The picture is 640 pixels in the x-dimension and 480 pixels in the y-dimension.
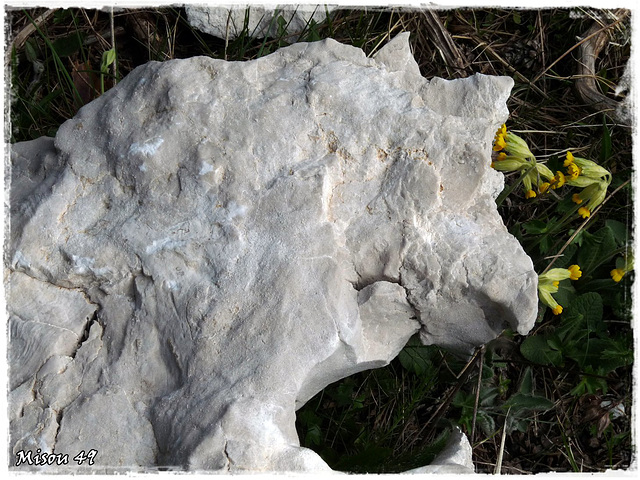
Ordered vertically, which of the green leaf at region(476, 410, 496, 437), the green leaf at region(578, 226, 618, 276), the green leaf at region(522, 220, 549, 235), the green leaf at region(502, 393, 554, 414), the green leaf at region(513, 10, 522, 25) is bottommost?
the green leaf at region(476, 410, 496, 437)

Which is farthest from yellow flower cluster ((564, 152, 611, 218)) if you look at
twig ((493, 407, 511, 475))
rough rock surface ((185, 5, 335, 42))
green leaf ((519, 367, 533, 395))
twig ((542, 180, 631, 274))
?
rough rock surface ((185, 5, 335, 42))

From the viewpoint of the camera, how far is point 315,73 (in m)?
2.36

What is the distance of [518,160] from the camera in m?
2.89

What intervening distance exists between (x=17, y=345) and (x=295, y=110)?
1.11 metres

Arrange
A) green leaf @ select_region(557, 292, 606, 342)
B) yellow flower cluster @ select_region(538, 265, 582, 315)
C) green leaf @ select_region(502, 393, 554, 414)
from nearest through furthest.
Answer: yellow flower cluster @ select_region(538, 265, 582, 315) → green leaf @ select_region(502, 393, 554, 414) → green leaf @ select_region(557, 292, 606, 342)

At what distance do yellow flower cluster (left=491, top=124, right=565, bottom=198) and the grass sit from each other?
0.14 m

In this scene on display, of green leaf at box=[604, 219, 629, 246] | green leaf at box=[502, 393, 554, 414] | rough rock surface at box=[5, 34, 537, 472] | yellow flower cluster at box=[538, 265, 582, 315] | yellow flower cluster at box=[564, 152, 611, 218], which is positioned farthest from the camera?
green leaf at box=[604, 219, 629, 246]

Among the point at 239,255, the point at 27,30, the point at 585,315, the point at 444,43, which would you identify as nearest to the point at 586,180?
the point at 585,315

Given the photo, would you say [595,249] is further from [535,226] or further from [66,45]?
[66,45]

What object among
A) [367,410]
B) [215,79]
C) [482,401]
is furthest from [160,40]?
[482,401]

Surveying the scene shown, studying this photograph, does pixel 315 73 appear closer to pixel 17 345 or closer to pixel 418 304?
pixel 418 304

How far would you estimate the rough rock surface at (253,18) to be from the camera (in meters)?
3.37

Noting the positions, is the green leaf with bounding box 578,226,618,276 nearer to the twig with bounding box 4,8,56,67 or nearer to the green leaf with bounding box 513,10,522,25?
the green leaf with bounding box 513,10,522,25

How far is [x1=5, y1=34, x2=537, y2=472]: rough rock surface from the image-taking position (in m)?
2.06
